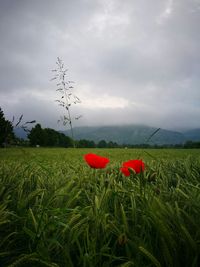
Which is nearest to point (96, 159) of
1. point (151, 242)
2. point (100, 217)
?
point (100, 217)

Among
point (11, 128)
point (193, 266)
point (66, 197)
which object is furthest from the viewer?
point (66, 197)

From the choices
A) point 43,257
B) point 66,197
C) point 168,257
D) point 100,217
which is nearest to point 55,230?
point 100,217

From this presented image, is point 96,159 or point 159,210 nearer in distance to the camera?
point 159,210

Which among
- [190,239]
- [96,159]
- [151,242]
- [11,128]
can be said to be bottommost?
[151,242]

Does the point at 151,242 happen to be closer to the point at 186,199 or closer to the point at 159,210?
the point at 159,210

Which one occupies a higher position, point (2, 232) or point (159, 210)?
point (159, 210)

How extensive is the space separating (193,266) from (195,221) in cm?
40

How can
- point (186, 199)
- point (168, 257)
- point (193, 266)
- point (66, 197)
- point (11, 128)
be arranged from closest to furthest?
point (193, 266), point (168, 257), point (186, 199), point (11, 128), point (66, 197)

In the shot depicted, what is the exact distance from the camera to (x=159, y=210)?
5.85 feet

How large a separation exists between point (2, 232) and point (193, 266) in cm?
137

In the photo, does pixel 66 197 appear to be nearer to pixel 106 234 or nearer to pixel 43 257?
pixel 106 234

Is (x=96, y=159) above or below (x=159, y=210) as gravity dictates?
above

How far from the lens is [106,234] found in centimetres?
167

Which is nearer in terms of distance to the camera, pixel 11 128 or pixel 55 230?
pixel 55 230
